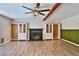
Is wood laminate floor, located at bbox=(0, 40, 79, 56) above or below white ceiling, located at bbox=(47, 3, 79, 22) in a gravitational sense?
below

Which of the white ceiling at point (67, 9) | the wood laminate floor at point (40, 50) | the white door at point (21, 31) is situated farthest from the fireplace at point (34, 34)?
the white ceiling at point (67, 9)

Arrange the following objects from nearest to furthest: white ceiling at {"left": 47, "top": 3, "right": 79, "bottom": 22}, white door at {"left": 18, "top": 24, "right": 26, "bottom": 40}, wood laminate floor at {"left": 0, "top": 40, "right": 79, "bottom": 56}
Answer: white ceiling at {"left": 47, "top": 3, "right": 79, "bottom": 22} → wood laminate floor at {"left": 0, "top": 40, "right": 79, "bottom": 56} → white door at {"left": 18, "top": 24, "right": 26, "bottom": 40}

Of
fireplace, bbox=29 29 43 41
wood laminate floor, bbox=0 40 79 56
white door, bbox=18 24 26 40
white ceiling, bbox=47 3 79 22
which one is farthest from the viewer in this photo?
fireplace, bbox=29 29 43 41

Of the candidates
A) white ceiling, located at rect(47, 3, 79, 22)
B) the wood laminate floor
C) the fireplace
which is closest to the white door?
the fireplace

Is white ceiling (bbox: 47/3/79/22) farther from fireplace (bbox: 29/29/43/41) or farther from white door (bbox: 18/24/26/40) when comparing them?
white door (bbox: 18/24/26/40)

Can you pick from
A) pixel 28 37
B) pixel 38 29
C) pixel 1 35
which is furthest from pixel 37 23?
pixel 1 35

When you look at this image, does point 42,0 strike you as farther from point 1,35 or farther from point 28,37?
point 28,37

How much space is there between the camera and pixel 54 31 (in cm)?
1233

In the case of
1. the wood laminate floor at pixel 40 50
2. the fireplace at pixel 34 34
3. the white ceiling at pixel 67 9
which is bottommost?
the wood laminate floor at pixel 40 50

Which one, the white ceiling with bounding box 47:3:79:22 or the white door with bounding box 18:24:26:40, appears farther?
the white door with bounding box 18:24:26:40

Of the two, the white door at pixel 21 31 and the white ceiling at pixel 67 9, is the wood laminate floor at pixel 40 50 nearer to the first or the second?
the white ceiling at pixel 67 9

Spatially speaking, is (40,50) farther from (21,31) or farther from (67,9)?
(21,31)

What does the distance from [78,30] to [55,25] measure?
4118 mm

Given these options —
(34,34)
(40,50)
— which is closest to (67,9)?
(40,50)
